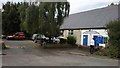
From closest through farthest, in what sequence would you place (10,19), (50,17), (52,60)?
(52,60) < (50,17) < (10,19)

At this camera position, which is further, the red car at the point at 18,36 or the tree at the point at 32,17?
the red car at the point at 18,36

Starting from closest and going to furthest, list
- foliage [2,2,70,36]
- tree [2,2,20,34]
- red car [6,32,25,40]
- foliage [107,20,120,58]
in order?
foliage [107,20,120,58] < foliage [2,2,70,36] < red car [6,32,25,40] < tree [2,2,20,34]

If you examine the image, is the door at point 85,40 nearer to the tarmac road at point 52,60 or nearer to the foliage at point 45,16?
the foliage at point 45,16

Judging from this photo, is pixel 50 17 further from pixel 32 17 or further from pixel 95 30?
pixel 95 30

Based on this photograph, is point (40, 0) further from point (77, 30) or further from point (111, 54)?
point (111, 54)

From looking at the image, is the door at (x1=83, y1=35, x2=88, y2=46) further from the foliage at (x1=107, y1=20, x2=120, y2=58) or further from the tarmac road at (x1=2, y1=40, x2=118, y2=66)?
the foliage at (x1=107, y1=20, x2=120, y2=58)

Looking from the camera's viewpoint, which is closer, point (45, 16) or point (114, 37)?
point (114, 37)

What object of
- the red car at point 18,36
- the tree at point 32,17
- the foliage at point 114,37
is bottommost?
the red car at point 18,36

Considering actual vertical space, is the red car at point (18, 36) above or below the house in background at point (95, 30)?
below

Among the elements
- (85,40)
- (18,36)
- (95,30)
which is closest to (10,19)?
(18,36)

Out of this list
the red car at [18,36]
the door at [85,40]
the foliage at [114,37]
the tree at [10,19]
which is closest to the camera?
the foliage at [114,37]

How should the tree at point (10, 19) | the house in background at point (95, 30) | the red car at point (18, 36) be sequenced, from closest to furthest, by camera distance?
the house in background at point (95, 30) < the red car at point (18, 36) < the tree at point (10, 19)

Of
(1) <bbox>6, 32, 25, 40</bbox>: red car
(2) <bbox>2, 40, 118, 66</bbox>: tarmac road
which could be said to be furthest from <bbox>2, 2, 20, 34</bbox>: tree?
(2) <bbox>2, 40, 118, 66</bbox>: tarmac road

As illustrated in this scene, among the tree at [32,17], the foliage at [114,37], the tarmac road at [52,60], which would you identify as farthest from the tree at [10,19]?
the foliage at [114,37]
